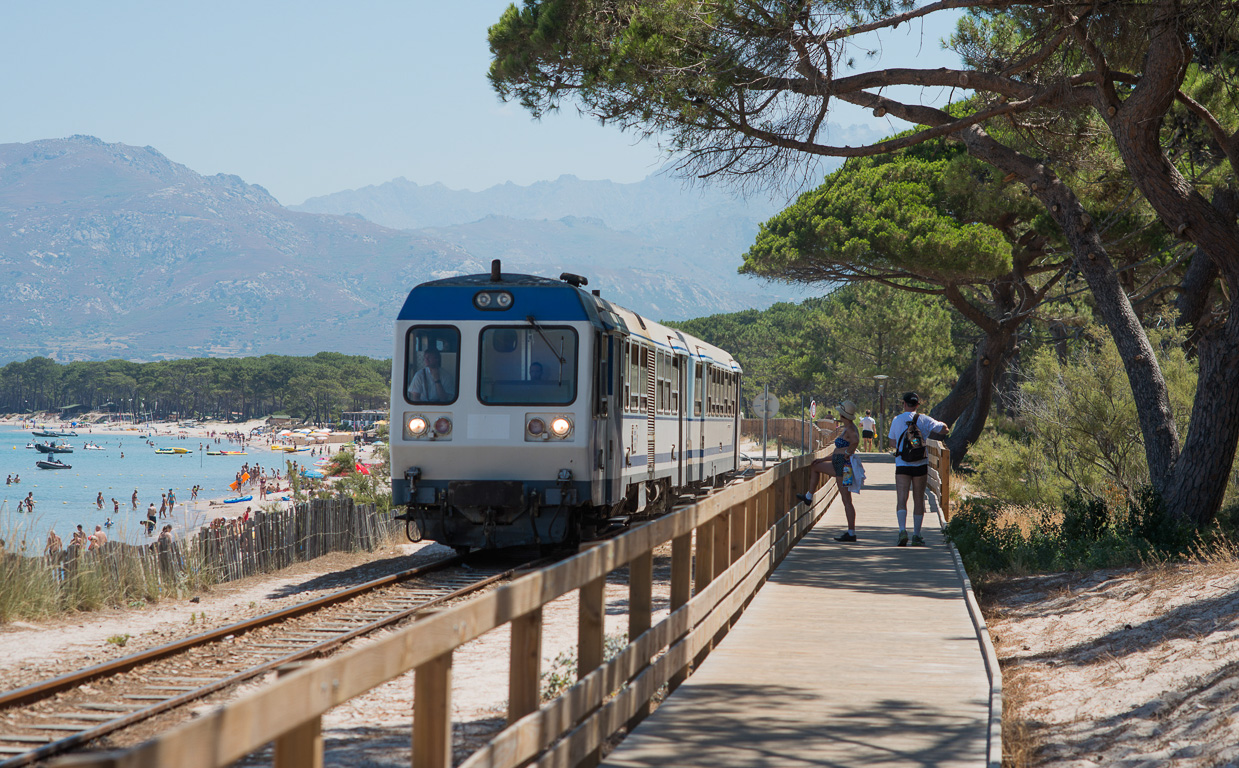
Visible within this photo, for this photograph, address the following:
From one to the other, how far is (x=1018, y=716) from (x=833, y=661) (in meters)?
1.17

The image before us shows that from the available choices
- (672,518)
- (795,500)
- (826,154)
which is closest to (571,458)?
(795,500)

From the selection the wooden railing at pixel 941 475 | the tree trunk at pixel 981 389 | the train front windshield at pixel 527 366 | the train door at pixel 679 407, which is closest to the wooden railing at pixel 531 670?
the train front windshield at pixel 527 366

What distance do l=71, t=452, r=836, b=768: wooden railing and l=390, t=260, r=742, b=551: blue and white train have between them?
3857 millimetres

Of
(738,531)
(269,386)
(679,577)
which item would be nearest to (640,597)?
(679,577)

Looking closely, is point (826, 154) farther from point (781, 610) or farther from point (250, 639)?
point (250, 639)

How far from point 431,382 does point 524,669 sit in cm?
892

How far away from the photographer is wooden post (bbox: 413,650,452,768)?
3.37 metres

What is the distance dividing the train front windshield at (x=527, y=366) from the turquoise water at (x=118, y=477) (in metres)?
30.8

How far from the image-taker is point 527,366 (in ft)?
42.0

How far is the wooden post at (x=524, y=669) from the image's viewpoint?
4.21 m

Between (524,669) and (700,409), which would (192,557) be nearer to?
(700,409)

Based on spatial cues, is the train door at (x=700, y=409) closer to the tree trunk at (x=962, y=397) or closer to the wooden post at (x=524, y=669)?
the tree trunk at (x=962, y=397)

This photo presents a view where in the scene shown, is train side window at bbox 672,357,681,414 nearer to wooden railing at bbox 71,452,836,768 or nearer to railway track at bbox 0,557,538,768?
railway track at bbox 0,557,538,768

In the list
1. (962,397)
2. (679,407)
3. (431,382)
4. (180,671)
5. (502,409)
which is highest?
(962,397)
